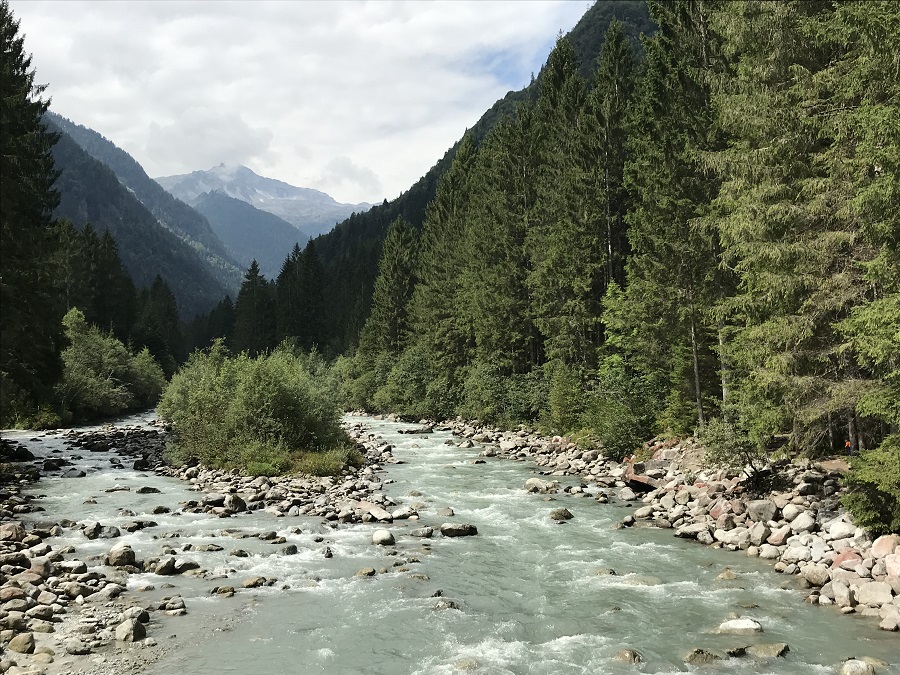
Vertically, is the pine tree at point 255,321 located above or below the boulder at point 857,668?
above

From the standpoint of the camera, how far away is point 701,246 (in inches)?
851

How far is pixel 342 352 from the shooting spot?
85.2 m

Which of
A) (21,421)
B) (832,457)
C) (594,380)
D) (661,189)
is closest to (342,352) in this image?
(21,421)

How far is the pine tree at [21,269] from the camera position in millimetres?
23141

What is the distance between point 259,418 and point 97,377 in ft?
98.0

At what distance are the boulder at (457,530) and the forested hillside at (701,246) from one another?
737 cm

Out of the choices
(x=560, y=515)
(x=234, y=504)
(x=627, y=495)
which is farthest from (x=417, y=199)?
(x=560, y=515)

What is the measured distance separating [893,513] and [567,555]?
6.44m

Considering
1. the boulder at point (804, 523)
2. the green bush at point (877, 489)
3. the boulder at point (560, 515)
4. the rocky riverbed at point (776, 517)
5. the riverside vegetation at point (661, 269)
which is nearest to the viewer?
the rocky riverbed at point (776, 517)

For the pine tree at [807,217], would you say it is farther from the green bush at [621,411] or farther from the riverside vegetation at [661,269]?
the green bush at [621,411]

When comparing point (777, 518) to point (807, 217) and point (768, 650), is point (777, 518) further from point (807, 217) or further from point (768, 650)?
point (807, 217)

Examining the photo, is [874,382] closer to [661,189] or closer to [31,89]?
[661,189]

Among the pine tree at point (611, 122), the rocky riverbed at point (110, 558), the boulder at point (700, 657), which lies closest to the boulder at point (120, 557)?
the rocky riverbed at point (110, 558)

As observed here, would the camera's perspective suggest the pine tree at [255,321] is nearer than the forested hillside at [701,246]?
No
